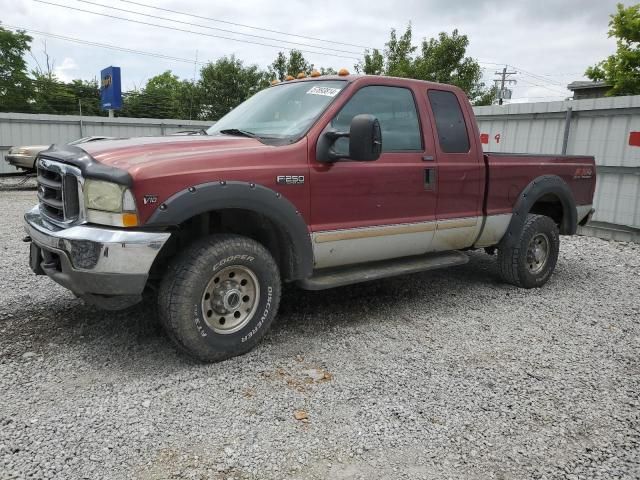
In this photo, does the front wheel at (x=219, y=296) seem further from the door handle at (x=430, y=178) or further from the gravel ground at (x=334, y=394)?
the door handle at (x=430, y=178)

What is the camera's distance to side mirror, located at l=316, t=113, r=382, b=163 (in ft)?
11.3

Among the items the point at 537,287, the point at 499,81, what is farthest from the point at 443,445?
the point at 499,81

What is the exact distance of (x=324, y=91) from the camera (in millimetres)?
4031

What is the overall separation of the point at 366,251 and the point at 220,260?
51.7 inches

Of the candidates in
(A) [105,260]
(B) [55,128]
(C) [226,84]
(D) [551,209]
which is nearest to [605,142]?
(D) [551,209]

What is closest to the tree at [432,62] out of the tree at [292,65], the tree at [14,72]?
the tree at [292,65]

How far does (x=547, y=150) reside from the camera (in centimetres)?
983

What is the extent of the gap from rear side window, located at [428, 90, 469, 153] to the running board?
0.99 metres

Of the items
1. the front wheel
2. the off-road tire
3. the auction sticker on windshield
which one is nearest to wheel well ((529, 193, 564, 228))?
the off-road tire

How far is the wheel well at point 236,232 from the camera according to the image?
11.5 feet

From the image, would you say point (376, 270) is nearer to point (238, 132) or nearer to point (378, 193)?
point (378, 193)

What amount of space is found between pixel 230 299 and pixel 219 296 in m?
0.08

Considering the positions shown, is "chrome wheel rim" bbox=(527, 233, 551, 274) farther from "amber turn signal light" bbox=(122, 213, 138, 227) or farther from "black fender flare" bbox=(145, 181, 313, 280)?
"amber turn signal light" bbox=(122, 213, 138, 227)

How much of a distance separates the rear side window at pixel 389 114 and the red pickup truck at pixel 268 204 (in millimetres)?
12
